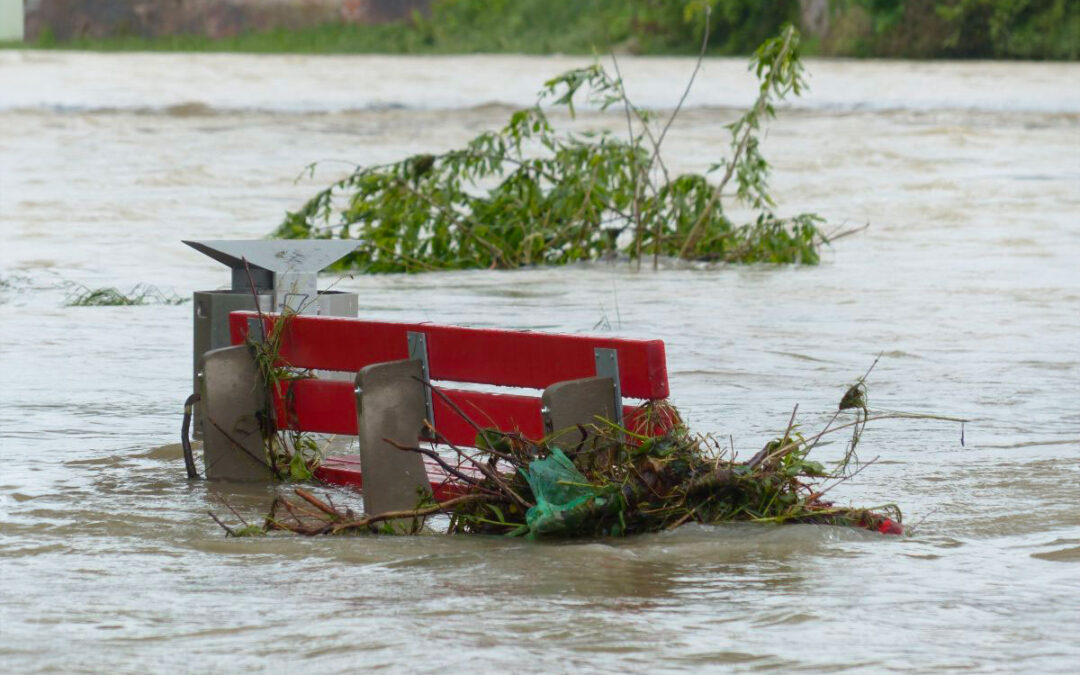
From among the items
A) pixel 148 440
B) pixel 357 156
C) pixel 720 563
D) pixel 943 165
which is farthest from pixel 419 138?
pixel 720 563

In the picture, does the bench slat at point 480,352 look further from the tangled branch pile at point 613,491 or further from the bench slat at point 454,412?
the tangled branch pile at point 613,491

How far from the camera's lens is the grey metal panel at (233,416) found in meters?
6.75

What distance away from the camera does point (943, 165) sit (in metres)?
29.8

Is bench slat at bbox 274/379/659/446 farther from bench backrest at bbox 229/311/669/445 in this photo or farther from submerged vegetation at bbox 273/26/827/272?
submerged vegetation at bbox 273/26/827/272

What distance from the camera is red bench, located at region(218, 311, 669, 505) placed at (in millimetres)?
A: 5770

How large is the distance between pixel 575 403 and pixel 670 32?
87.4m

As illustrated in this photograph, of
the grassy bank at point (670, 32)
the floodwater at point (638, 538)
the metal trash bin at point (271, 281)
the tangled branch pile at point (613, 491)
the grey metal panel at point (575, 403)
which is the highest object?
the grassy bank at point (670, 32)

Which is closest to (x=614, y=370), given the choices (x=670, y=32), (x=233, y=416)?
(x=233, y=416)

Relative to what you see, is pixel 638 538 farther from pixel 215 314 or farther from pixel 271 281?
pixel 215 314

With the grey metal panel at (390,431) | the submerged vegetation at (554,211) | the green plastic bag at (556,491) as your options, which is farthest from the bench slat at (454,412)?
the submerged vegetation at (554,211)

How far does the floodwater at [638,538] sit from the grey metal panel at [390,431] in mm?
253

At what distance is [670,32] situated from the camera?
300 feet

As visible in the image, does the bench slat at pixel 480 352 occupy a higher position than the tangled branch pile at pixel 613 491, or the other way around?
the bench slat at pixel 480 352

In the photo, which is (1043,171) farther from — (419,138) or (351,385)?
(351,385)
